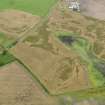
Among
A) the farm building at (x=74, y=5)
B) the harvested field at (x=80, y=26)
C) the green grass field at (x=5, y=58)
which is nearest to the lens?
the green grass field at (x=5, y=58)

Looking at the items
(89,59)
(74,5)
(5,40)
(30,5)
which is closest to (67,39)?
(89,59)

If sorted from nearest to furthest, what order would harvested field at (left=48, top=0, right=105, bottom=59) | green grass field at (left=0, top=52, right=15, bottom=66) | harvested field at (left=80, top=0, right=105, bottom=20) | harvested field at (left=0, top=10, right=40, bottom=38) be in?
green grass field at (left=0, top=52, right=15, bottom=66)
harvested field at (left=0, top=10, right=40, bottom=38)
harvested field at (left=48, top=0, right=105, bottom=59)
harvested field at (left=80, top=0, right=105, bottom=20)

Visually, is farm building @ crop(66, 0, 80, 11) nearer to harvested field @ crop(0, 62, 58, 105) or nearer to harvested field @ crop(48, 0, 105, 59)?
harvested field @ crop(48, 0, 105, 59)

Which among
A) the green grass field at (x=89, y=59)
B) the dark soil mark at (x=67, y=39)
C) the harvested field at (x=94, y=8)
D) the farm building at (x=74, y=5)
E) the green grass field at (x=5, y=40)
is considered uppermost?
the farm building at (x=74, y=5)

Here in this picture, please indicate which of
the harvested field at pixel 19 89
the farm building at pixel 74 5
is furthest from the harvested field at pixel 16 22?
the harvested field at pixel 19 89

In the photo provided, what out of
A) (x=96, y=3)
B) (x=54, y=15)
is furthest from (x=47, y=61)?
(x=96, y=3)

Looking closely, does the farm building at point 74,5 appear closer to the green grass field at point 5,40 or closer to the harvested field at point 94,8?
the harvested field at point 94,8

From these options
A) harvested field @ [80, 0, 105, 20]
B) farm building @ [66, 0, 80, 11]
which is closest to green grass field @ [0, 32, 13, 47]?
farm building @ [66, 0, 80, 11]

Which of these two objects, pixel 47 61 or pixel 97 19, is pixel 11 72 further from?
pixel 97 19
